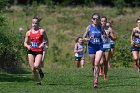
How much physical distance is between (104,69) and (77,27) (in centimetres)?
3239

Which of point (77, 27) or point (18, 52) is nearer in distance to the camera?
point (18, 52)

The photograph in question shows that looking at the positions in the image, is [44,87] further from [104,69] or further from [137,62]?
[137,62]

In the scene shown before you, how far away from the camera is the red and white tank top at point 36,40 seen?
17938mm

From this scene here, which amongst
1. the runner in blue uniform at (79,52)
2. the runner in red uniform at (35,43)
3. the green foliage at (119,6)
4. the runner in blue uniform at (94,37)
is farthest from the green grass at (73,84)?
the green foliage at (119,6)

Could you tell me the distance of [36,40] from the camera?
58.9 ft

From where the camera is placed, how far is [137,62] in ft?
77.3

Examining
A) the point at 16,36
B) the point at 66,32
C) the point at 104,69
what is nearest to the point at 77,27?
the point at 66,32

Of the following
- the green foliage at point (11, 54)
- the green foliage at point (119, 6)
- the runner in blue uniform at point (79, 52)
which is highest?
the green foliage at point (11, 54)

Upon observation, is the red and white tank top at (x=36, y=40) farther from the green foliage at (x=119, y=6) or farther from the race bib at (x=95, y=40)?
the green foliage at (x=119, y=6)

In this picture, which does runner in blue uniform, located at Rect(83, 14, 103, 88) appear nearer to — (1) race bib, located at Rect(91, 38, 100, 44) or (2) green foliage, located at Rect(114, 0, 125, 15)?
(1) race bib, located at Rect(91, 38, 100, 44)

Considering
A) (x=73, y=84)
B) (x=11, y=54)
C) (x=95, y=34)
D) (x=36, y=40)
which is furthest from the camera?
(x=11, y=54)

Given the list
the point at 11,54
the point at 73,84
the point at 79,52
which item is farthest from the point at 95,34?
the point at 79,52

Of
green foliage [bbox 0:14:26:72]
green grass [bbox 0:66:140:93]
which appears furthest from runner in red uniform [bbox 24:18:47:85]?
green foliage [bbox 0:14:26:72]

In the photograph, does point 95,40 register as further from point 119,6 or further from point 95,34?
point 119,6
